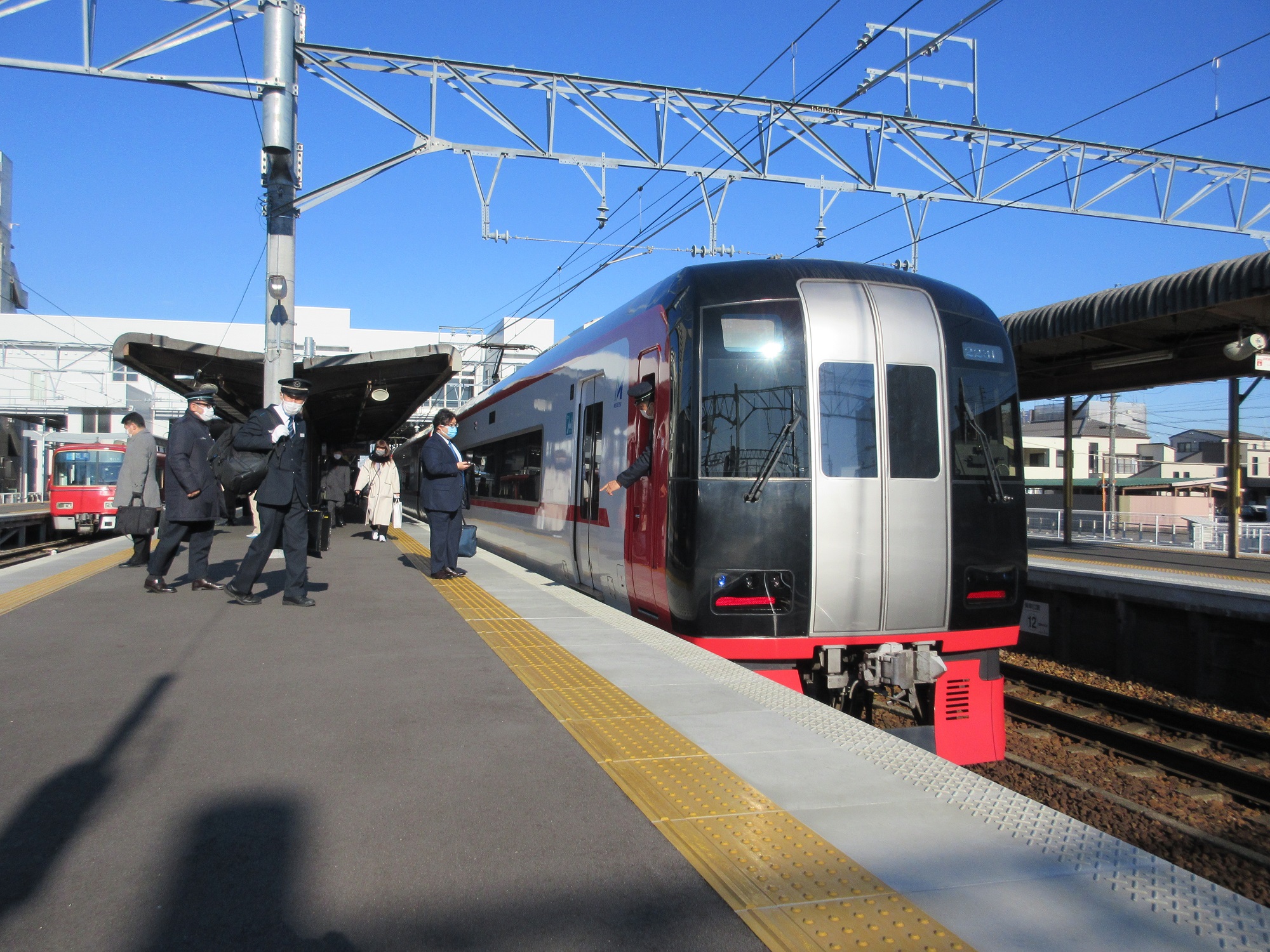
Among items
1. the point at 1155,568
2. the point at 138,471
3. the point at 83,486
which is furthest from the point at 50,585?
the point at 83,486

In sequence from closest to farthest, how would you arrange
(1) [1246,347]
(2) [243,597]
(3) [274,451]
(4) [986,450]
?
1. (4) [986,450]
2. (3) [274,451]
3. (2) [243,597]
4. (1) [1246,347]

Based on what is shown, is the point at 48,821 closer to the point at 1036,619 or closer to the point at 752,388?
the point at 752,388

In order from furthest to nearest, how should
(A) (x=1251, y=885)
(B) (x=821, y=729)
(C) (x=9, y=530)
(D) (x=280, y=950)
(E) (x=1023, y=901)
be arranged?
(C) (x=9, y=530) < (A) (x=1251, y=885) < (B) (x=821, y=729) < (E) (x=1023, y=901) < (D) (x=280, y=950)

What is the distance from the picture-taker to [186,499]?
758 cm

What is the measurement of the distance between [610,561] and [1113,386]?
1250cm

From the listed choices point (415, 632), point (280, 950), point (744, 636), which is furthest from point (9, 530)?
point (280, 950)

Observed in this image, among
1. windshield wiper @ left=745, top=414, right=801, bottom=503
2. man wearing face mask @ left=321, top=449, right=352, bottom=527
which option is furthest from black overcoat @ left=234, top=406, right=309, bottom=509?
man wearing face mask @ left=321, top=449, right=352, bottom=527

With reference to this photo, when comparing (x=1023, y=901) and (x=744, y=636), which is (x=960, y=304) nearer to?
(x=744, y=636)

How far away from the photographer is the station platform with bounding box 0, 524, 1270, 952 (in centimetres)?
222

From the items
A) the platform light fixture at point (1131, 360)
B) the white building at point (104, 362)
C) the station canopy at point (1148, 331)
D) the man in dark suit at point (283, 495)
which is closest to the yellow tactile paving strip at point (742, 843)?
the man in dark suit at point (283, 495)

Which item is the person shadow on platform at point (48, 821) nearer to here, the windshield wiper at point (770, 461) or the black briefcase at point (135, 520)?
the windshield wiper at point (770, 461)

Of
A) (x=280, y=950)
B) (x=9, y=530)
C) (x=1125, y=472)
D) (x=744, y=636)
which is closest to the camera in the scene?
(x=280, y=950)

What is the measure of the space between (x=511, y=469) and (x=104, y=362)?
147 ft

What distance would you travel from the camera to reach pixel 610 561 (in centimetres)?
725
